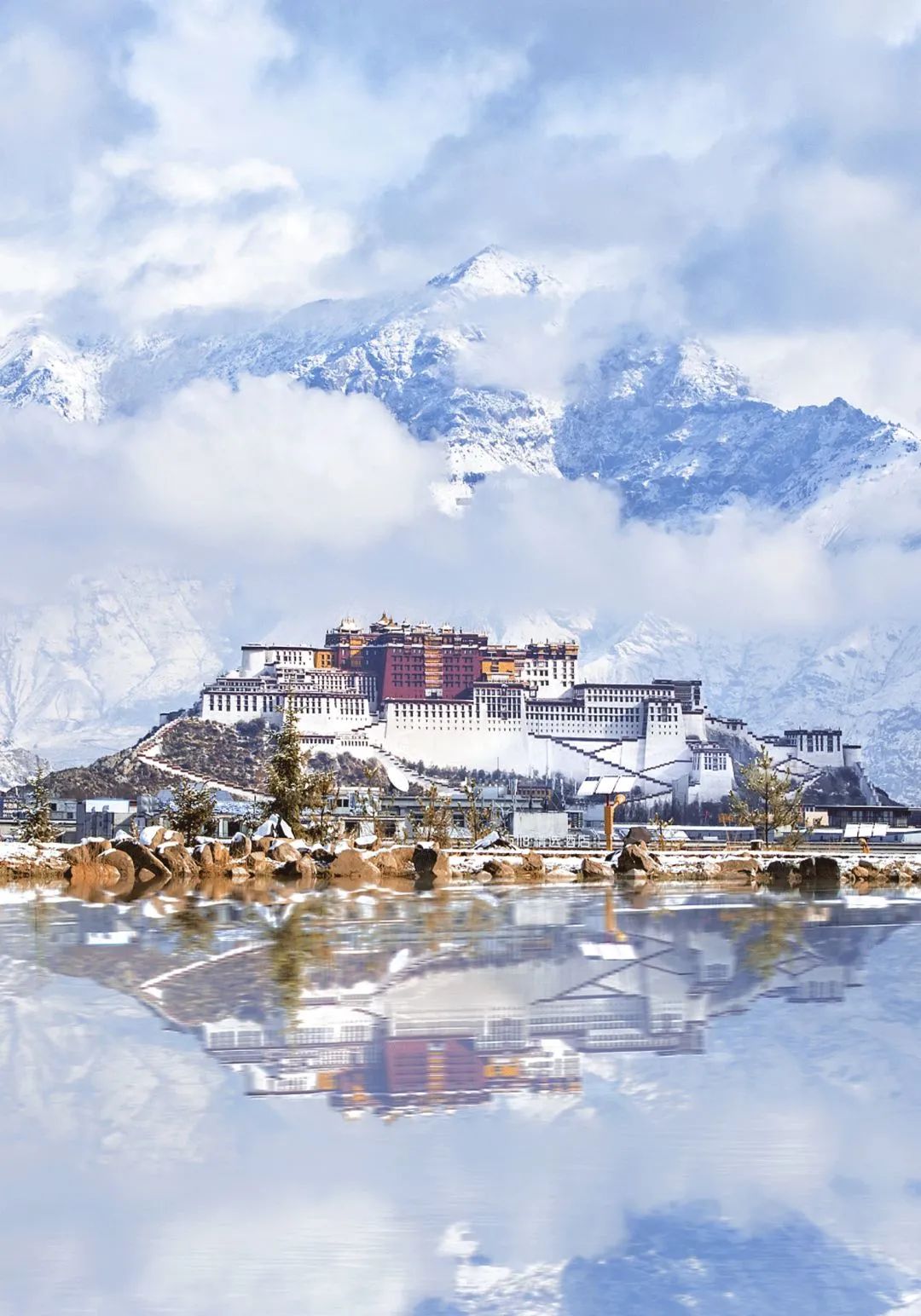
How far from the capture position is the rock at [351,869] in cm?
4000

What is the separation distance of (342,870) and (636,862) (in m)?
10.3

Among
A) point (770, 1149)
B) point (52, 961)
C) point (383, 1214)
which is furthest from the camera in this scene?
point (52, 961)

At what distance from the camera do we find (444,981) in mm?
16500

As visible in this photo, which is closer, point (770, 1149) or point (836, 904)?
point (770, 1149)

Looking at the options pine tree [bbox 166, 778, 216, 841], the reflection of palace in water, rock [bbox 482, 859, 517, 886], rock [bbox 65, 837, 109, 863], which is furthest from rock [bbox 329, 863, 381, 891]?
pine tree [bbox 166, 778, 216, 841]

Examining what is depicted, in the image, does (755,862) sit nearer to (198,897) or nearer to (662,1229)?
(198,897)

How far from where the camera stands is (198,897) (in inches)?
1203

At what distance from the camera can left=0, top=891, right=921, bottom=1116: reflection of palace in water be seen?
11.4 m

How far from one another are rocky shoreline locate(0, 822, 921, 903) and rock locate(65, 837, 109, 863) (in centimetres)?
3

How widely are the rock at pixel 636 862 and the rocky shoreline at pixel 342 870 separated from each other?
4 centimetres

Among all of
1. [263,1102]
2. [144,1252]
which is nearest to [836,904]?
[263,1102]

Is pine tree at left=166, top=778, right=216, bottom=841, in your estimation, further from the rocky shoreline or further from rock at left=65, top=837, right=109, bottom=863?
rock at left=65, top=837, right=109, bottom=863

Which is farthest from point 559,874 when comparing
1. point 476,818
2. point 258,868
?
point 476,818

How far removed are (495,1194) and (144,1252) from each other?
1.80m
